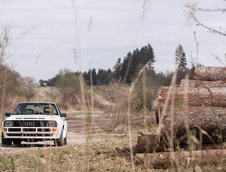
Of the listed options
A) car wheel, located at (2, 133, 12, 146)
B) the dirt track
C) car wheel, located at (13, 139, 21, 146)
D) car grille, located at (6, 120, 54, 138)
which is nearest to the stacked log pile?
the dirt track

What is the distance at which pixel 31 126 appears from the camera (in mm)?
18125

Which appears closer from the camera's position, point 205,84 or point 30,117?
point 205,84

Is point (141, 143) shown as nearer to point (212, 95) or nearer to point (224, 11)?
point (212, 95)

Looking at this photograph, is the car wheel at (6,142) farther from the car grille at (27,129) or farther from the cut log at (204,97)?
the cut log at (204,97)

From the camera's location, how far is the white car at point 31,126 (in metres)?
17.9

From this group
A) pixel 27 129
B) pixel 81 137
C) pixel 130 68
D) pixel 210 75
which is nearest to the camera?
pixel 130 68

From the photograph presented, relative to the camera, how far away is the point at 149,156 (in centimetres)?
980

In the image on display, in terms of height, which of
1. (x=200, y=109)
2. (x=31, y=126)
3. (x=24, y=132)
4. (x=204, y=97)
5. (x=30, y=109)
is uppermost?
(x=204, y=97)

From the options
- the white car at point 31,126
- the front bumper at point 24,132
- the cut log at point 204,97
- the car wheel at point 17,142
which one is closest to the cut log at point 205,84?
the cut log at point 204,97

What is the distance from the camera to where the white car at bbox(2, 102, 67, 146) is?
17906 millimetres

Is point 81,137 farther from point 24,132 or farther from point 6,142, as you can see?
point 24,132

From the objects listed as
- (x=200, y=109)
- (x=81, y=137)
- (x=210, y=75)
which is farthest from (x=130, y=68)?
(x=81, y=137)

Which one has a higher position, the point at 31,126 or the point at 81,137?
the point at 31,126

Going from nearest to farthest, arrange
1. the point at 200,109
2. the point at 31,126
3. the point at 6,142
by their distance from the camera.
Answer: the point at 200,109
the point at 31,126
the point at 6,142
